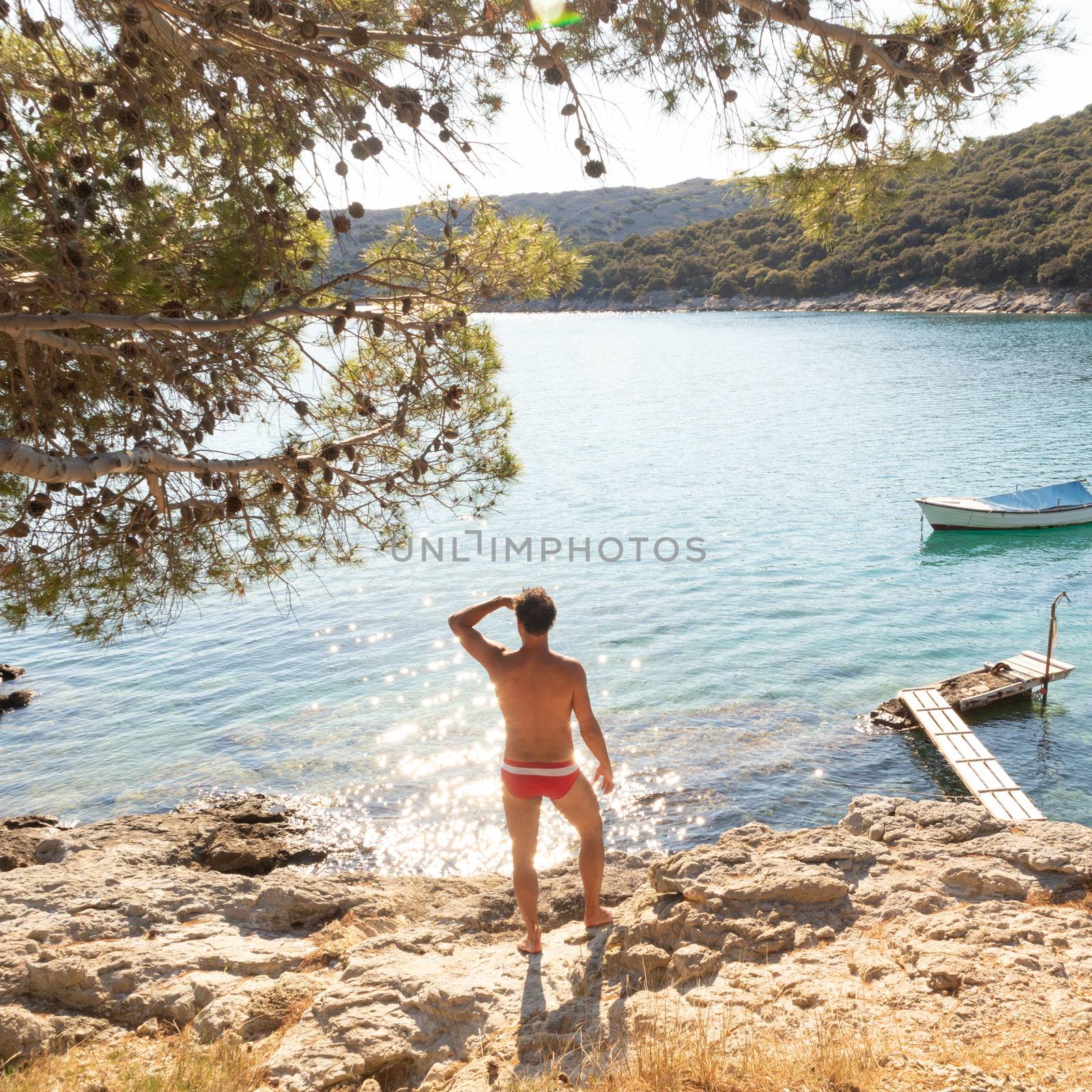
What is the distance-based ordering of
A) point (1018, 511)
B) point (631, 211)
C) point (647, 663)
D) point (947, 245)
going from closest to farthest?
point (647, 663) → point (1018, 511) → point (947, 245) → point (631, 211)

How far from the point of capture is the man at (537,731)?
4.47 meters

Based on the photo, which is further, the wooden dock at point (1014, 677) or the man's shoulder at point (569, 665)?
the wooden dock at point (1014, 677)

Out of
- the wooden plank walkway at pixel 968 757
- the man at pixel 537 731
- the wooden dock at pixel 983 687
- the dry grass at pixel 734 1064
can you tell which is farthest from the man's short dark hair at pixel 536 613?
the wooden dock at pixel 983 687

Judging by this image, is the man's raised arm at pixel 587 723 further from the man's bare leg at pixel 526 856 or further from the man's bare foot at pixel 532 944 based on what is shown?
the man's bare foot at pixel 532 944

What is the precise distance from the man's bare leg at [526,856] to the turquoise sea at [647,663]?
444 cm

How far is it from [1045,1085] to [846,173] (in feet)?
15.1

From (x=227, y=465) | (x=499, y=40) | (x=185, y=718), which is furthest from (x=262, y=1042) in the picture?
(x=185, y=718)

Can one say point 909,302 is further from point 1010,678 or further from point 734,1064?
point 734,1064

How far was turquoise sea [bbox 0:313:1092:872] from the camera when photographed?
10.5 metres

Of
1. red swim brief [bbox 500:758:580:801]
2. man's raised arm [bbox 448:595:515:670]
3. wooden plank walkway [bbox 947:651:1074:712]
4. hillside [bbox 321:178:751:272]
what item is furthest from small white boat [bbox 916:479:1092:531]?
hillside [bbox 321:178:751:272]

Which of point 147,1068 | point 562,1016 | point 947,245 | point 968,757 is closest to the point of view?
point 147,1068

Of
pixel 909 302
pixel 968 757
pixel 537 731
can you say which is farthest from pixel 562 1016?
pixel 909 302

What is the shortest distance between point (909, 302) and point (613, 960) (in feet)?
266

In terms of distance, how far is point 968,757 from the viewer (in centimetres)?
1032
